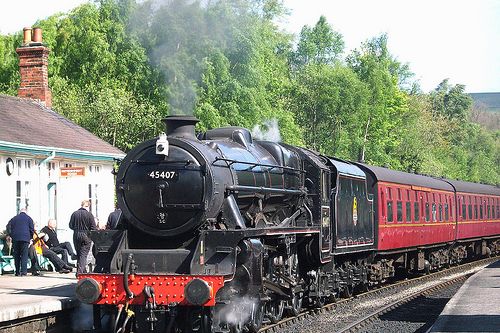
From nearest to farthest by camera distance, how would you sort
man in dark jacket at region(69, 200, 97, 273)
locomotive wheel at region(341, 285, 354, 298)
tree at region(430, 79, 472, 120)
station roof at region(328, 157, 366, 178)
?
station roof at region(328, 157, 366, 178), man in dark jacket at region(69, 200, 97, 273), locomotive wheel at region(341, 285, 354, 298), tree at region(430, 79, 472, 120)

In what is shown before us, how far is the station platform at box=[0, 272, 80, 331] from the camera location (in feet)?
39.6

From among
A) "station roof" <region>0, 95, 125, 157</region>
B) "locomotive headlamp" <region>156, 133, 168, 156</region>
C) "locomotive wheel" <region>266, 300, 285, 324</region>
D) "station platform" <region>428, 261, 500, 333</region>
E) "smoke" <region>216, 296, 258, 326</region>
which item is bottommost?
"station platform" <region>428, 261, 500, 333</region>

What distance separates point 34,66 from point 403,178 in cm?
1191

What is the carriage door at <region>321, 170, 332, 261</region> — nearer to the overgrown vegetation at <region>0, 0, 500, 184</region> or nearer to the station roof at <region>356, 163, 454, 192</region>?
the overgrown vegetation at <region>0, 0, 500, 184</region>

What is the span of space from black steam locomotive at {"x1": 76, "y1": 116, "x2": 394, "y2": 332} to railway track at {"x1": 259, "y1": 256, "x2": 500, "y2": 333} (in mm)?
705

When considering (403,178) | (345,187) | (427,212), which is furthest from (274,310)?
(427,212)

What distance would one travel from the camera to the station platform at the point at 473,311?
42.4ft

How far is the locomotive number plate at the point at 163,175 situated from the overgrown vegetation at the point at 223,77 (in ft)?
17.0

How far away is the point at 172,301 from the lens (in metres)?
11.4

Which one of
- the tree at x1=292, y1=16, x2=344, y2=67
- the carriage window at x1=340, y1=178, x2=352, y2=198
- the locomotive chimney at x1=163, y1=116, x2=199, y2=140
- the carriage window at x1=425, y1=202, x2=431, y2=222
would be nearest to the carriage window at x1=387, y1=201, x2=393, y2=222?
the carriage window at x1=340, y1=178, x2=352, y2=198

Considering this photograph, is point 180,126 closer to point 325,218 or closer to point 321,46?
point 325,218

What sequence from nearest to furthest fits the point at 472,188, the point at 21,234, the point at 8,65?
1. the point at 21,234
2. the point at 472,188
3. the point at 8,65

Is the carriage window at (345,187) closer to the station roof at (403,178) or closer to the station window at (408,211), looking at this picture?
the station roof at (403,178)

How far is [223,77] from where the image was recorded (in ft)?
125
